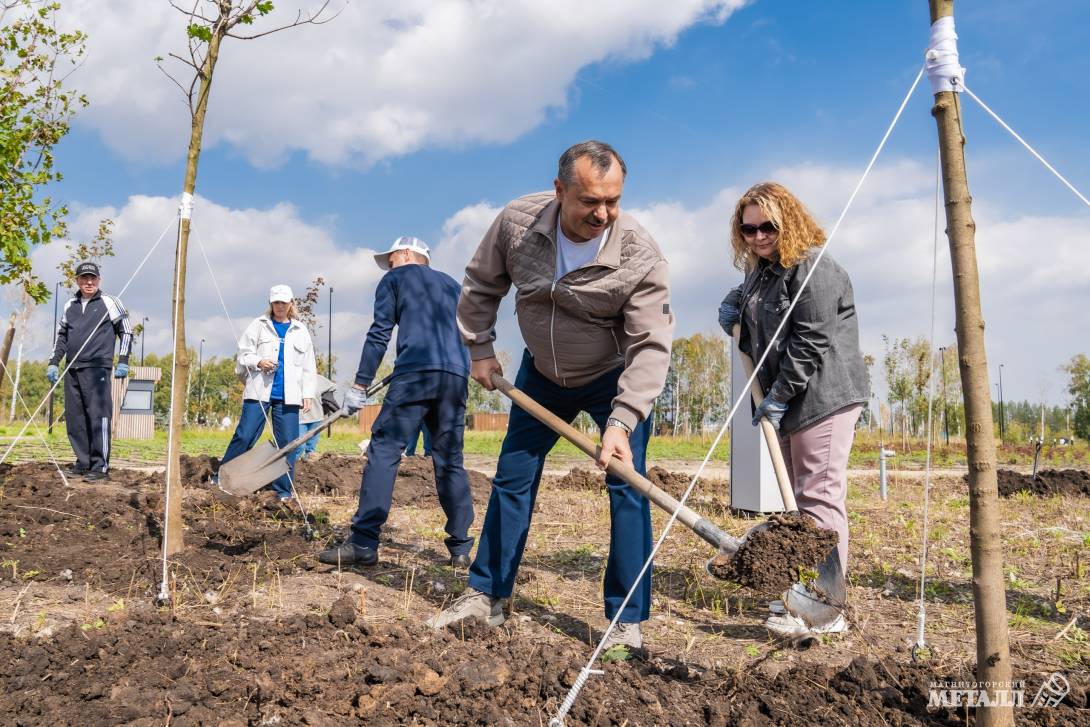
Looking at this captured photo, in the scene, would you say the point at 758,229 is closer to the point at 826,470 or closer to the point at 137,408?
the point at 826,470

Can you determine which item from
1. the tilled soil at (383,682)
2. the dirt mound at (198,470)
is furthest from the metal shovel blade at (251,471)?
the dirt mound at (198,470)

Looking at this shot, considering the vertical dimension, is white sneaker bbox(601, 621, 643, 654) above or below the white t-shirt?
below

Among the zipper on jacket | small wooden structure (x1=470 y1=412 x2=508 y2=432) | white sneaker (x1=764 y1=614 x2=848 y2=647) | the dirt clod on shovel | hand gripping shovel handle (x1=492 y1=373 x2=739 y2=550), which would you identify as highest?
the zipper on jacket

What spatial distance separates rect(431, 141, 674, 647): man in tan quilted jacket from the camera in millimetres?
2904

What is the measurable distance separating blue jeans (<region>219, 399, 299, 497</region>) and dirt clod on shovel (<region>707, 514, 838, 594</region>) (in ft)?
15.4

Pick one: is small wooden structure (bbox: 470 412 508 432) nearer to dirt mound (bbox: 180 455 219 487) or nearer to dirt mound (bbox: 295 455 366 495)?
dirt mound (bbox: 295 455 366 495)

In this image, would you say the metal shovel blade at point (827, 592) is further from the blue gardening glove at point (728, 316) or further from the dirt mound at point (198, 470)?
the dirt mound at point (198, 470)

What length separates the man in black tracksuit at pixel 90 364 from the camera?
25.4ft

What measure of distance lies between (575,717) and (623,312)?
1428mm

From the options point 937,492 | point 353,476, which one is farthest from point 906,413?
point 353,476

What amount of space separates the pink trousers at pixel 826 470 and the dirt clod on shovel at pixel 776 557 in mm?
598

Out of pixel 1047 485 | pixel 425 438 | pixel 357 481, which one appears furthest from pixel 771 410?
pixel 1047 485

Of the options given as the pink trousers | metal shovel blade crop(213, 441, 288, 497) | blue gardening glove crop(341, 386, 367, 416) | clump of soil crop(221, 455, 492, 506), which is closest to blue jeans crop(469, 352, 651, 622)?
the pink trousers

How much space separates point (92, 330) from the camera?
308 inches
